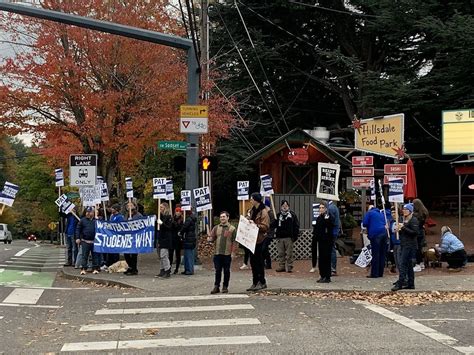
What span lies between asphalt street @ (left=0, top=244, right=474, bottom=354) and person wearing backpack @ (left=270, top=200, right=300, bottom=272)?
369cm

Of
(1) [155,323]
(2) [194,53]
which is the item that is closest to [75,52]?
(2) [194,53]

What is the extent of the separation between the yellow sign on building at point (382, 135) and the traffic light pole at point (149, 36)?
6.15m

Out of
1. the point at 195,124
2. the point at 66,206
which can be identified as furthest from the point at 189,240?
the point at 66,206

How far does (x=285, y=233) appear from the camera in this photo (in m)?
16.1

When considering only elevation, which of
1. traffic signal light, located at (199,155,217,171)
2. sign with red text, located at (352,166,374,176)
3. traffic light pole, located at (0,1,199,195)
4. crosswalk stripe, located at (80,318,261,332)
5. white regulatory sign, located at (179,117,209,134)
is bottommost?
crosswalk stripe, located at (80,318,261,332)

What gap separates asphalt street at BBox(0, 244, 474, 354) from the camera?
26.7 ft

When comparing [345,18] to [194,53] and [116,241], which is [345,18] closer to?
[194,53]

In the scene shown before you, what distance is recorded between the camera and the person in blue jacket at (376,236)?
14914mm

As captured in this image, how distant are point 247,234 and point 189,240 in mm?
3394

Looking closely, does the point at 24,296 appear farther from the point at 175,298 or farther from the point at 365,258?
the point at 365,258

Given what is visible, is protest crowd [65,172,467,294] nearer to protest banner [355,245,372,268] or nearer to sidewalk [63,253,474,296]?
protest banner [355,245,372,268]

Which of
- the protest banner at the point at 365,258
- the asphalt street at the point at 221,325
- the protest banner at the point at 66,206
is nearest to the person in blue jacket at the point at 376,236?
the protest banner at the point at 365,258

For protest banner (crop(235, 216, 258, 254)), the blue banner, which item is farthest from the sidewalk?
protest banner (crop(235, 216, 258, 254))

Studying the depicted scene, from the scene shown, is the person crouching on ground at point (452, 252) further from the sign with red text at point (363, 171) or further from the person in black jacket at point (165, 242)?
the person in black jacket at point (165, 242)
